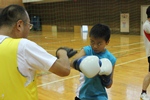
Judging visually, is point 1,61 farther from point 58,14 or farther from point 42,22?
point 42,22

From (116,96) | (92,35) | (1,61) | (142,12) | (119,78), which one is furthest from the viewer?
(142,12)

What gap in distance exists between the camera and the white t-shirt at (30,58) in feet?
3.67

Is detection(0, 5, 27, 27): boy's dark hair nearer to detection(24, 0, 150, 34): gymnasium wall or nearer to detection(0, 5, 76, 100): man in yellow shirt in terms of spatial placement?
detection(0, 5, 76, 100): man in yellow shirt

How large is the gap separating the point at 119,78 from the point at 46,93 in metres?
1.57

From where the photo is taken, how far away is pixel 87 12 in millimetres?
14625

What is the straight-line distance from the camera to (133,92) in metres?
3.66

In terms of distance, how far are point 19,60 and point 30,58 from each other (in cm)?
5

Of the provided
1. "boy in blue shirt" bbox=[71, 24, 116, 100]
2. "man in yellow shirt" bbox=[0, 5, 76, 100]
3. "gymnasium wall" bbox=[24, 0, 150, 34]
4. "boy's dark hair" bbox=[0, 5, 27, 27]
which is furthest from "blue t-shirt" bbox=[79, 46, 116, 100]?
"gymnasium wall" bbox=[24, 0, 150, 34]

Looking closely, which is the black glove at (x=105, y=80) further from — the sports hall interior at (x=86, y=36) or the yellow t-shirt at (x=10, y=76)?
the sports hall interior at (x=86, y=36)

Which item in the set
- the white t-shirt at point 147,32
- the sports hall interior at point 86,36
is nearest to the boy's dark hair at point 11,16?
the white t-shirt at point 147,32

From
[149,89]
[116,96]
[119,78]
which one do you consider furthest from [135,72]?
[116,96]

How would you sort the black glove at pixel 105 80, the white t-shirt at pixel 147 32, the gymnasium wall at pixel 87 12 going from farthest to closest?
the gymnasium wall at pixel 87 12
the white t-shirt at pixel 147 32
the black glove at pixel 105 80

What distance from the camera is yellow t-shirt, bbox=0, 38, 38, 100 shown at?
1121 mm

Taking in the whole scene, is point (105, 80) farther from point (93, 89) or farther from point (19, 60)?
point (19, 60)
